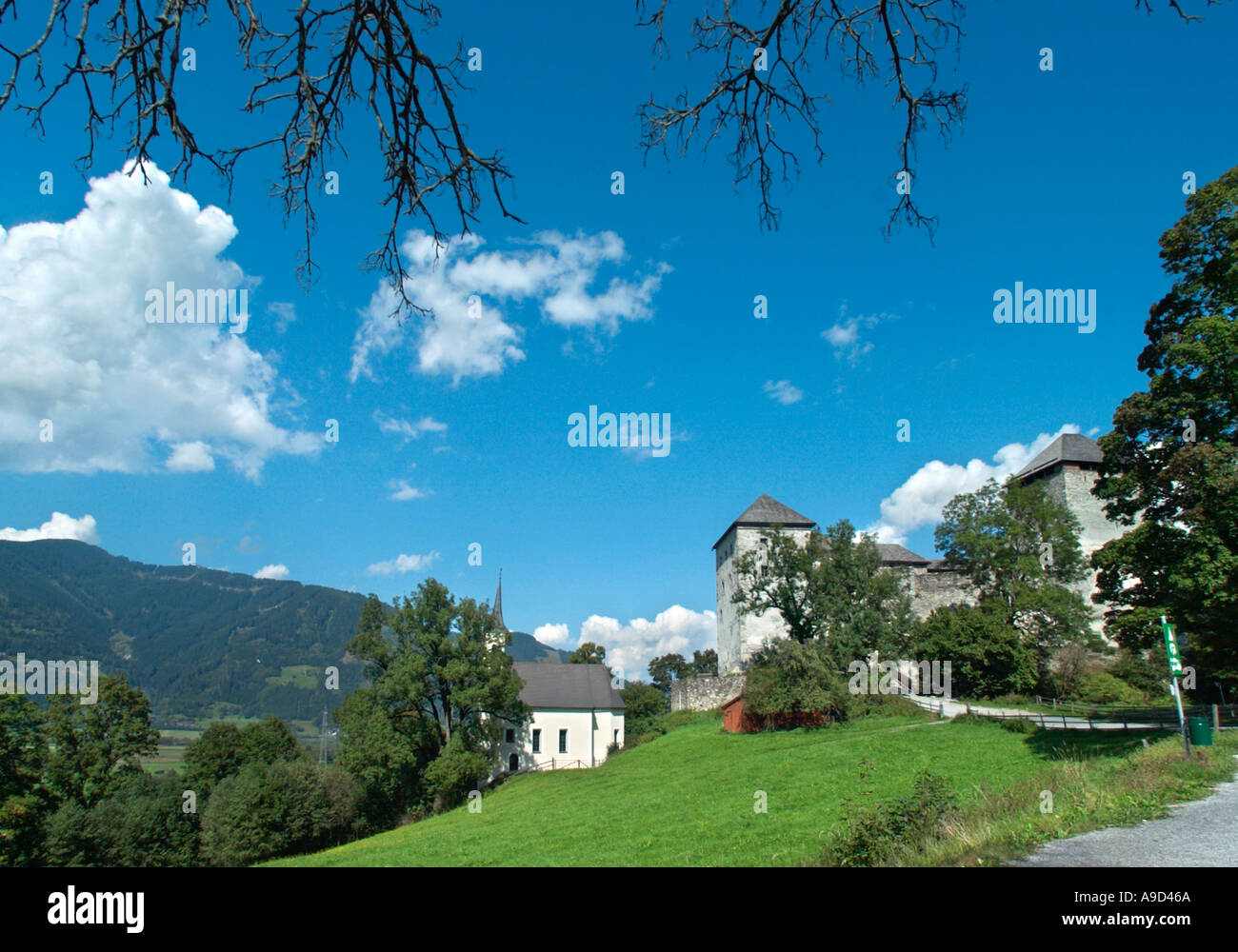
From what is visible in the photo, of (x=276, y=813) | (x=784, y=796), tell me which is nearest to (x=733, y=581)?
(x=276, y=813)

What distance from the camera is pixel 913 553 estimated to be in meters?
61.5

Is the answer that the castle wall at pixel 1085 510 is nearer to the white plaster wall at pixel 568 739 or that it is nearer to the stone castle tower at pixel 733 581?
the stone castle tower at pixel 733 581

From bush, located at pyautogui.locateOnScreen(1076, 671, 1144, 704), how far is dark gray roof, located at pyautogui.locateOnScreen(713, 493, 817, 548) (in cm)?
2340

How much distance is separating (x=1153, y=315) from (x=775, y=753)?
19.8 m

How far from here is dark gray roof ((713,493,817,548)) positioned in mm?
56062

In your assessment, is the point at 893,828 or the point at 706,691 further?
the point at 706,691

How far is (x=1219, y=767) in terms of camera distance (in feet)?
34.6

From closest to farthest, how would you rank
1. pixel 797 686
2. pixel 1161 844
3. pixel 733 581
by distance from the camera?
pixel 1161 844 < pixel 797 686 < pixel 733 581

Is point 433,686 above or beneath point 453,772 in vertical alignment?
above

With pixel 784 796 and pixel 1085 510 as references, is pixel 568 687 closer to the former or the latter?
pixel 1085 510

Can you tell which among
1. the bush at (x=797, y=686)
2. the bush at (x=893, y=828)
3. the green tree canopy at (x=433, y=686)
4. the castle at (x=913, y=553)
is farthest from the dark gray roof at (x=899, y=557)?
the bush at (x=893, y=828)

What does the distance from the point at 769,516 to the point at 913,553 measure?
1436 cm

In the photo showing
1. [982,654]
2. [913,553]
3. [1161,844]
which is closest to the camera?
[1161,844]
